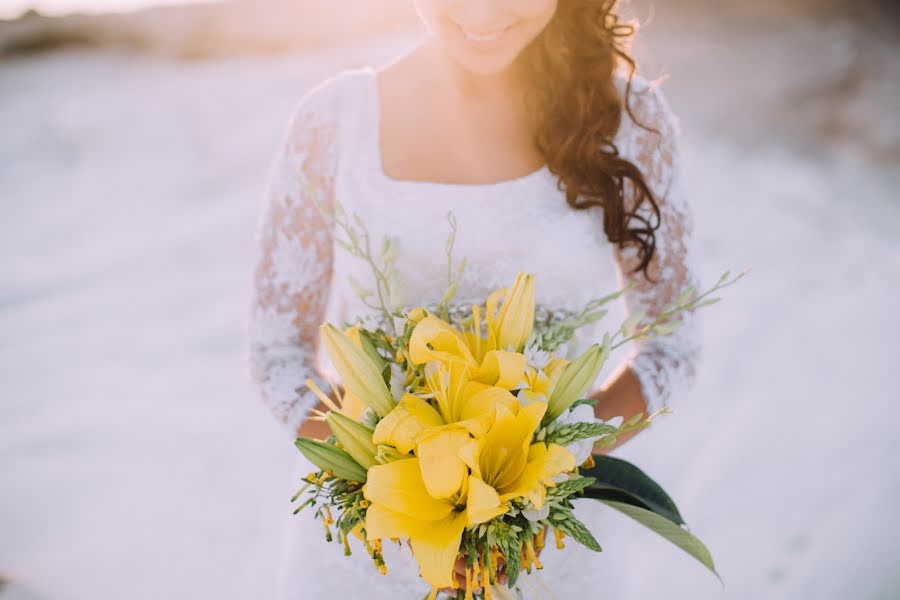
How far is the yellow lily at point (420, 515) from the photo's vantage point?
84 centimetres

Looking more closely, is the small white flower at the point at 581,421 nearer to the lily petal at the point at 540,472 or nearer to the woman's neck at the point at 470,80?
the lily petal at the point at 540,472

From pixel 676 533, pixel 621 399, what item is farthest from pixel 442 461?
pixel 621 399

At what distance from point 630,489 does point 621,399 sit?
0.39m

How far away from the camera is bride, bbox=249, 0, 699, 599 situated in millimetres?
1433

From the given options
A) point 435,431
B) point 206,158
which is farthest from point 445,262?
point 206,158

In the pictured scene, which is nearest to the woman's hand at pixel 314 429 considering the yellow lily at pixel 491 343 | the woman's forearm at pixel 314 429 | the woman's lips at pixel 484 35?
the woman's forearm at pixel 314 429

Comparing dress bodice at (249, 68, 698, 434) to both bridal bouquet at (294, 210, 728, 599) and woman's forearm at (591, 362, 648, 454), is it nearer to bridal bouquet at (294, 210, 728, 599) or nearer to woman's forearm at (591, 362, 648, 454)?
woman's forearm at (591, 362, 648, 454)

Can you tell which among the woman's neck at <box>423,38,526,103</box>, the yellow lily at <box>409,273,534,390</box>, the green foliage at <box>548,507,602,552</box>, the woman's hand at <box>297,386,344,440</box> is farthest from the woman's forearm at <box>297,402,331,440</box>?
the woman's neck at <box>423,38,526,103</box>

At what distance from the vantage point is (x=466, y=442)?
0.85m

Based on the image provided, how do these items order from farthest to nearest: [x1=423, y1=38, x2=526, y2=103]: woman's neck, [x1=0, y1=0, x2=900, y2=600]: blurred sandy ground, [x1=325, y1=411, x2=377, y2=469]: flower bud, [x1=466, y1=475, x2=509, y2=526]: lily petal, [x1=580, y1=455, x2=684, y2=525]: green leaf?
[x1=0, y1=0, x2=900, y2=600]: blurred sandy ground
[x1=423, y1=38, x2=526, y2=103]: woman's neck
[x1=580, y1=455, x2=684, y2=525]: green leaf
[x1=325, y1=411, x2=377, y2=469]: flower bud
[x1=466, y1=475, x2=509, y2=526]: lily petal

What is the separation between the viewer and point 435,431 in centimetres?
86

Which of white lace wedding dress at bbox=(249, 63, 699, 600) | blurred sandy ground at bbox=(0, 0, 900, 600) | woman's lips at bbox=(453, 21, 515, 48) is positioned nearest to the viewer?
woman's lips at bbox=(453, 21, 515, 48)

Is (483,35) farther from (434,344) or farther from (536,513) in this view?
(536,513)

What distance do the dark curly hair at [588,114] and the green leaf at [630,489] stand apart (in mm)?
538
